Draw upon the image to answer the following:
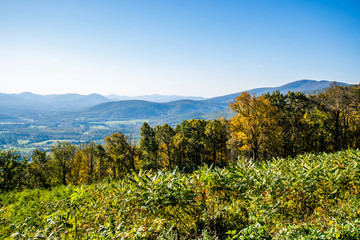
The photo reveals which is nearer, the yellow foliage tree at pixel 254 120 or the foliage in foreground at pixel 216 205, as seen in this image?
the foliage in foreground at pixel 216 205

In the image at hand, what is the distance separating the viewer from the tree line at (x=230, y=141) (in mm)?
23031

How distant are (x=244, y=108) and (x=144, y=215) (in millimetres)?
20601

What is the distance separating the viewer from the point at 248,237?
3.24 m

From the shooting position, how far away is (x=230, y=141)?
25.5 metres

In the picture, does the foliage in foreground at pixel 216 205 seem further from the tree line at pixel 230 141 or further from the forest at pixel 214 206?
the tree line at pixel 230 141

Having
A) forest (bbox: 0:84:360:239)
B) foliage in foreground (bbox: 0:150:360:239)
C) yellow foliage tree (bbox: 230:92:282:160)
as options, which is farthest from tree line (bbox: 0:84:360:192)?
foliage in foreground (bbox: 0:150:360:239)

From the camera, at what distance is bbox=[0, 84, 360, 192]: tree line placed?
2303 centimetres

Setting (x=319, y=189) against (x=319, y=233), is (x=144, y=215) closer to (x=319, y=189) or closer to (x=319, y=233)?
(x=319, y=233)

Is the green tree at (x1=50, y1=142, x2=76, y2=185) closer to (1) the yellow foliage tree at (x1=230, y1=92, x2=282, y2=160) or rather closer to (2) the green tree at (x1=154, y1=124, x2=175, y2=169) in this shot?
(2) the green tree at (x1=154, y1=124, x2=175, y2=169)

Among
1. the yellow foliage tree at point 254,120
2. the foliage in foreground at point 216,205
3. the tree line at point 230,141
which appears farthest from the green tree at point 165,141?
the foliage in foreground at point 216,205

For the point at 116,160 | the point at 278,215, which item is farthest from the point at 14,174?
the point at 278,215

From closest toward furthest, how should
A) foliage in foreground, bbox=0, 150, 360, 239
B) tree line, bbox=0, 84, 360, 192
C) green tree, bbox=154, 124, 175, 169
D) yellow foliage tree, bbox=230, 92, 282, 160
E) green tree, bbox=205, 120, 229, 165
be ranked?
foliage in foreground, bbox=0, 150, 360, 239 → yellow foliage tree, bbox=230, 92, 282, 160 → tree line, bbox=0, 84, 360, 192 → green tree, bbox=154, 124, 175, 169 → green tree, bbox=205, 120, 229, 165

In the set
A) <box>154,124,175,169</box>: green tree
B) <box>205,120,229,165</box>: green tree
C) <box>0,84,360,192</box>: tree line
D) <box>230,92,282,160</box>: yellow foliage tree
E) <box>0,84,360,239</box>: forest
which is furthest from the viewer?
<box>205,120,229,165</box>: green tree

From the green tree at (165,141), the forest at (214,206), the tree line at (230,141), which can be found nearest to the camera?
the forest at (214,206)
